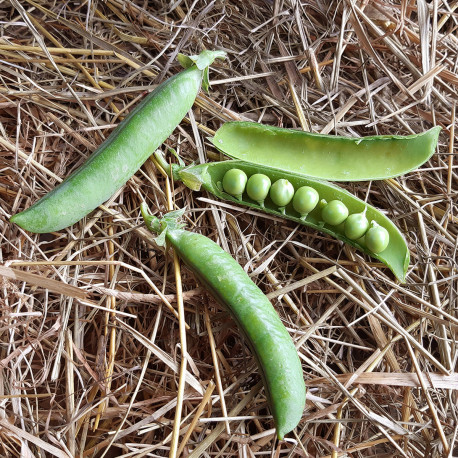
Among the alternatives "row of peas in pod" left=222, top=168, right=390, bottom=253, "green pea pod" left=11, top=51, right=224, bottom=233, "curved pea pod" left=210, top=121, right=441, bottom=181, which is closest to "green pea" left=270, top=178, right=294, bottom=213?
"row of peas in pod" left=222, top=168, right=390, bottom=253

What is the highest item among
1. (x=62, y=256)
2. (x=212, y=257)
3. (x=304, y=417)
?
(x=212, y=257)

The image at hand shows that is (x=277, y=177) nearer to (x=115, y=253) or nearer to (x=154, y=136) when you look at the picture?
(x=154, y=136)

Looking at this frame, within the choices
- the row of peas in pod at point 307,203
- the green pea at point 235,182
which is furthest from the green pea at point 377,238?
the green pea at point 235,182

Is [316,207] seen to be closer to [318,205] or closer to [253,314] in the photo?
[318,205]

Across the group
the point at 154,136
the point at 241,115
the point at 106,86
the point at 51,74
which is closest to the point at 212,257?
the point at 154,136

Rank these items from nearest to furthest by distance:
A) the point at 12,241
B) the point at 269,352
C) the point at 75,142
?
1. the point at 269,352
2. the point at 12,241
3. the point at 75,142
